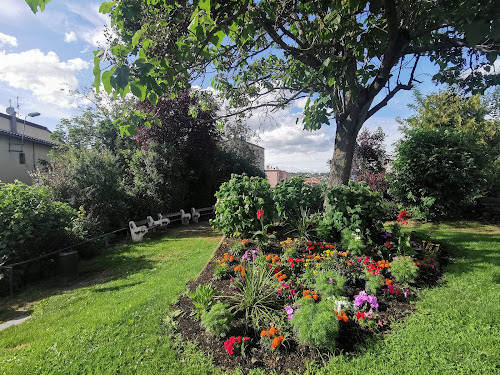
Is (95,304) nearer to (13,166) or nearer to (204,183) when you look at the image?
(204,183)

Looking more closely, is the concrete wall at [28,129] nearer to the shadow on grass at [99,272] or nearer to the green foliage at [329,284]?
the shadow on grass at [99,272]

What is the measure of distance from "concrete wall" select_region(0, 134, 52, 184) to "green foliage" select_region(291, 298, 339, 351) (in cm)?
1489

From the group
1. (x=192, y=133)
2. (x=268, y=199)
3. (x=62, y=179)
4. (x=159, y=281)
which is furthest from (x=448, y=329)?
(x=192, y=133)

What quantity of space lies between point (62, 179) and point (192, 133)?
17.2 feet

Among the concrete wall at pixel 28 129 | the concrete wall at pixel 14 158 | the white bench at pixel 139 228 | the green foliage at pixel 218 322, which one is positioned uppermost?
the concrete wall at pixel 28 129

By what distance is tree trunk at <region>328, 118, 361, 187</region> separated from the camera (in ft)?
15.5

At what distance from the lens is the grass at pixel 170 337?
2.00 m

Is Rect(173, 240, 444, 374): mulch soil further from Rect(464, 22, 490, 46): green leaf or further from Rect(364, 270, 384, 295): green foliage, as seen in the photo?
Rect(464, 22, 490, 46): green leaf

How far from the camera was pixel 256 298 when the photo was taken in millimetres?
2771

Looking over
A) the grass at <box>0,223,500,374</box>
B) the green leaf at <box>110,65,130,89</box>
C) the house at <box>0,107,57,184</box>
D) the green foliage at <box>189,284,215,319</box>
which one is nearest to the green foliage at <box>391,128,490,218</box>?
the grass at <box>0,223,500,374</box>

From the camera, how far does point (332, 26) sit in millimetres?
3754

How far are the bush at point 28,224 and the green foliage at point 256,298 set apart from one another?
456 centimetres

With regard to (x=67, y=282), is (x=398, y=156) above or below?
above

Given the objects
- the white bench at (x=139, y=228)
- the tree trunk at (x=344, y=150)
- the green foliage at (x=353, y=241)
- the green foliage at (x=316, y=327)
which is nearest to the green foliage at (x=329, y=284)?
the green foliage at (x=316, y=327)
